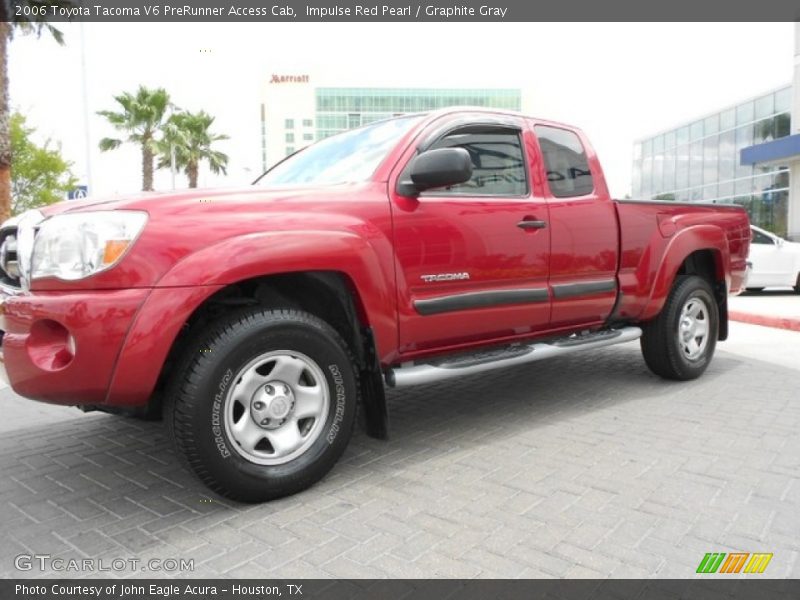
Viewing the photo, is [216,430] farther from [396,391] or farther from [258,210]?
[396,391]

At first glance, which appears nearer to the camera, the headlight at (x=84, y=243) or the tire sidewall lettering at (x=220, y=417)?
the headlight at (x=84, y=243)

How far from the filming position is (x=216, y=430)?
258 cm

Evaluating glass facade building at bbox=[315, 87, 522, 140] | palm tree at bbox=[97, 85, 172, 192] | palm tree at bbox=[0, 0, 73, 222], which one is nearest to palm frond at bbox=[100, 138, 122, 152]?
palm tree at bbox=[97, 85, 172, 192]

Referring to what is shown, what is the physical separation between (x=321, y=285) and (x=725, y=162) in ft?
109

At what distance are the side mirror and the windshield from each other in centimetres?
30

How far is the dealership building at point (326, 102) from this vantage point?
93.2 m

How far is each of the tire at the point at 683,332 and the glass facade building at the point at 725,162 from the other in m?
20.7

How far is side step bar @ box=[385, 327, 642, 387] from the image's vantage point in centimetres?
322

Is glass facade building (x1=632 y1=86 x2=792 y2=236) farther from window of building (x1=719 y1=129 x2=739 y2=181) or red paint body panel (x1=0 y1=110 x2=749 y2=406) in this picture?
red paint body panel (x1=0 y1=110 x2=749 y2=406)

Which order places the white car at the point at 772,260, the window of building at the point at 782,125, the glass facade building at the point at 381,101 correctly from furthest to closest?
the glass facade building at the point at 381,101 < the window of building at the point at 782,125 < the white car at the point at 772,260

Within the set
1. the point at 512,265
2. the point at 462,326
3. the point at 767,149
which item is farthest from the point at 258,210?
the point at 767,149

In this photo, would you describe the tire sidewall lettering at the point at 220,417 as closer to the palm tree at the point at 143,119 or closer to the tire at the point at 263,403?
the tire at the point at 263,403
